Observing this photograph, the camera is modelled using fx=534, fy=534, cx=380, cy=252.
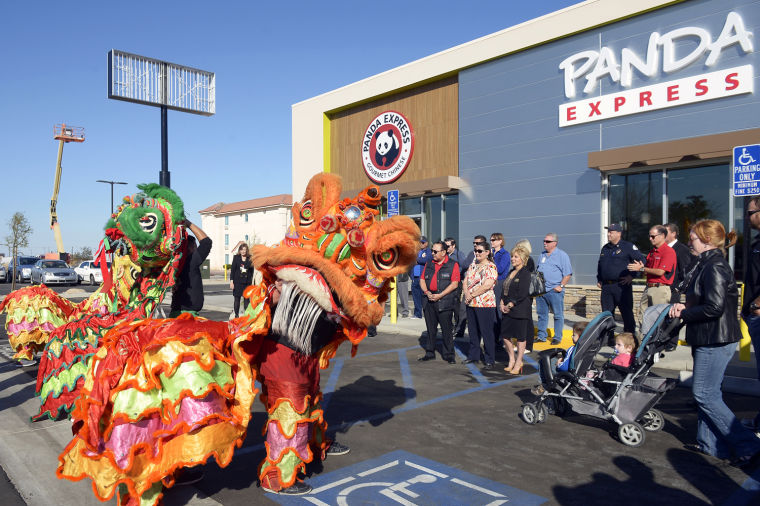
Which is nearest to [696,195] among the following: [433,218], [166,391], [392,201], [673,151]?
[673,151]

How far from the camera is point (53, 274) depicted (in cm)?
2712

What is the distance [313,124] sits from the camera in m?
20.6

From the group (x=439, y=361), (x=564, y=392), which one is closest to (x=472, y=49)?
(x=439, y=361)

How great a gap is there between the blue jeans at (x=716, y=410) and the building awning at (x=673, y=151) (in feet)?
26.5

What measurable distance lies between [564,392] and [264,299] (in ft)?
10.7

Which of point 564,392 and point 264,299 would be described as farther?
point 564,392

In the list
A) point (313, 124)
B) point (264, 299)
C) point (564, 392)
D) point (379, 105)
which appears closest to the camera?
point (264, 299)

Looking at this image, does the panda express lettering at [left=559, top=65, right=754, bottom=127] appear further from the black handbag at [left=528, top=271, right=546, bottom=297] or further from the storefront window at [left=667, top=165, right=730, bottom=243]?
the black handbag at [left=528, top=271, right=546, bottom=297]

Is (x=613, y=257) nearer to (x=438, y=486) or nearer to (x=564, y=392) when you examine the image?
(x=564, y=392)

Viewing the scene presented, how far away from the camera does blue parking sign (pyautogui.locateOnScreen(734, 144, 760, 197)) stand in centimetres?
655

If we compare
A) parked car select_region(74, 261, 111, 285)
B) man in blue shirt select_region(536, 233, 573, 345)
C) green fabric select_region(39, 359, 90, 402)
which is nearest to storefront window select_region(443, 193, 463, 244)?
man in blue shirt select_region(536, 233, 573, 345)

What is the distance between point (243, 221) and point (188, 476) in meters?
52.0

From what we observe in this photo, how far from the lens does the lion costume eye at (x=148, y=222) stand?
13.3 ft

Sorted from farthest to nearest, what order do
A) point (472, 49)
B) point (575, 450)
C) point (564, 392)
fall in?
point (472, 49), point (564, 392), point (575, 450)
